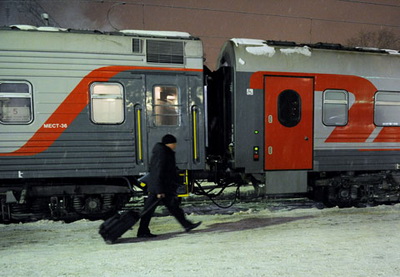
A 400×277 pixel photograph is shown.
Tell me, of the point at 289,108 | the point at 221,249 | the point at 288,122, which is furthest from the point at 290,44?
the point at 221,249

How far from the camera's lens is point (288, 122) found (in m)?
7.26

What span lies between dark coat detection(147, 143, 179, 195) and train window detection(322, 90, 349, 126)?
430 cm

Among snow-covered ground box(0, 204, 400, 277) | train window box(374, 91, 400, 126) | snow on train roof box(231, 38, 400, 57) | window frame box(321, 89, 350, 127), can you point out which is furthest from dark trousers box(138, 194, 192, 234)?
train window box(374, 91, 400, 126)

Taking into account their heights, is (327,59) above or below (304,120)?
above

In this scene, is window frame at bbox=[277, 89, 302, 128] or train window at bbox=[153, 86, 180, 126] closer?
train window at bbox=[153, 86, 180, 126]

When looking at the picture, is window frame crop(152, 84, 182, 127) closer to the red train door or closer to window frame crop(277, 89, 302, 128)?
the red train door

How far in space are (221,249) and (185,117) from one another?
3.18m

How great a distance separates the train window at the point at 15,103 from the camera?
6.03 m

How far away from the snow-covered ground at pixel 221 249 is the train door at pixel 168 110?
5.74ft

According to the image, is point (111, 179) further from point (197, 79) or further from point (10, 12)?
point (10, 12)

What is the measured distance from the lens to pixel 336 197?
315 inches

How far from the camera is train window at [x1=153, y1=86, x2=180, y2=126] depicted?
668 cm

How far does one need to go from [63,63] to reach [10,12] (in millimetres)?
30134

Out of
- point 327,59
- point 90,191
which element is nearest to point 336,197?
point 327,59
